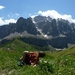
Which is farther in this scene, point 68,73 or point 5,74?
point 5,74

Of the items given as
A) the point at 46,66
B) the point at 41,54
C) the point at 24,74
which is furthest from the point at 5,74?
the point at 41,54

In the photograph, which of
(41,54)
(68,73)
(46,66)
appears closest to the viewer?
(68,73)

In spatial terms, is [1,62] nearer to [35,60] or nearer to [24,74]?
[35,60]

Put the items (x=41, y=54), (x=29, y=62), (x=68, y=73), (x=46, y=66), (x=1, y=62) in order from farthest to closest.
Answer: (x=41, y=54), (x=1, y=62), (x=29, y=62), (x=46, y=66), (x=68, y=73)

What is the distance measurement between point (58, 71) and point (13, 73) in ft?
11.5

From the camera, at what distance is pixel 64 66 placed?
1822 centimetres

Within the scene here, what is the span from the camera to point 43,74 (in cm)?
1619

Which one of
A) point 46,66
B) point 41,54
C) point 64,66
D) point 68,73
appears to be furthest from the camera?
point 41,54

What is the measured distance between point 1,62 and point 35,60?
3.91 metres

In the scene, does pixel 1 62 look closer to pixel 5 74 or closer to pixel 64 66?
pixel 5 74

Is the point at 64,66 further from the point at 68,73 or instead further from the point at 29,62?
the point at 29,62

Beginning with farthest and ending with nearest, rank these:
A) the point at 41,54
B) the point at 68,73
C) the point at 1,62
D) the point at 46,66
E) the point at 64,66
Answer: the point at 41,54
the point at 1,62
the point at 64,66
the point at 46,66
the point at 68,73

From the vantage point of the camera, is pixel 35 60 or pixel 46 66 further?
pixel 35 60

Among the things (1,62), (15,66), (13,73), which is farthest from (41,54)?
(13,73)
